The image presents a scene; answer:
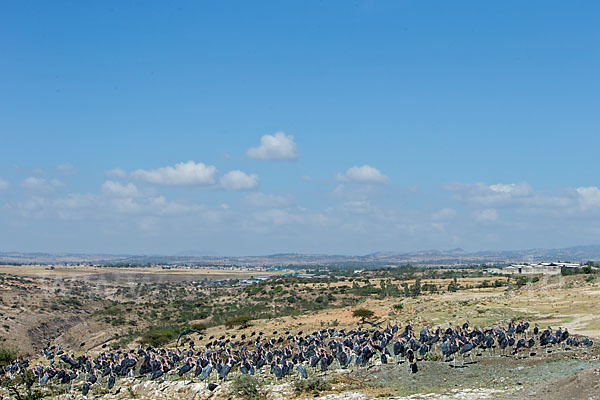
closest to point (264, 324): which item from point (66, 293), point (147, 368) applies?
point (147, 368)

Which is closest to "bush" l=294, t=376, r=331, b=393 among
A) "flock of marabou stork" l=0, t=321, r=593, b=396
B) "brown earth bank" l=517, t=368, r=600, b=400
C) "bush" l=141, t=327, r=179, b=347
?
Answer: "flock of marabou stork" l=0, t=321, r=593, b=396

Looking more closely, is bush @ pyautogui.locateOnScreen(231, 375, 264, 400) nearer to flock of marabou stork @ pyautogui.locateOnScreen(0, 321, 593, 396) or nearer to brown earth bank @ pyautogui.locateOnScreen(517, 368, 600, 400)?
flock of marabou stork @ pyautogui.locateOnScreen(0, 321, 593, 396)

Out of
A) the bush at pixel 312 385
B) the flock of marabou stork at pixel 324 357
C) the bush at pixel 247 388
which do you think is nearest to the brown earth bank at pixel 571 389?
the flock of marabou stork at pixel 324 357

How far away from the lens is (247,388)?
865 inches

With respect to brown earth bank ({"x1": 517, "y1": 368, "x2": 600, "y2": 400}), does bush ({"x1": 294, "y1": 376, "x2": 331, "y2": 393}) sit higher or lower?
lower

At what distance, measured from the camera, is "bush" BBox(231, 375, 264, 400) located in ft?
71.0

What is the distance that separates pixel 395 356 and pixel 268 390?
6364mm

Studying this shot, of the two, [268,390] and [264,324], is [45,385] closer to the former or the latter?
[268,390]

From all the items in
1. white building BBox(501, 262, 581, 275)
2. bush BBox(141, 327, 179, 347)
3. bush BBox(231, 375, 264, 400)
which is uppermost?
white building BBox(501, 262, 581, 275)

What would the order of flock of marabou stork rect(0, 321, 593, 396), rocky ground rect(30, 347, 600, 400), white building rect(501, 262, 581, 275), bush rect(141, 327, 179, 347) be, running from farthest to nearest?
white building rect(501, 262, 581, 275)
bush rect(141, 327, 179, 347)
flock of marabou stork rect(0, 321, 593, 396)
rocky ground rect(30, 347, 600, 400)

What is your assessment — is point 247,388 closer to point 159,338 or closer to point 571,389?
point 571,389

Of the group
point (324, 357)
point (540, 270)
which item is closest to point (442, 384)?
point (324, 357)

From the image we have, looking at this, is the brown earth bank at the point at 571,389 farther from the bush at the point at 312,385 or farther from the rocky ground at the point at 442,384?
the bush at the point at 312,385

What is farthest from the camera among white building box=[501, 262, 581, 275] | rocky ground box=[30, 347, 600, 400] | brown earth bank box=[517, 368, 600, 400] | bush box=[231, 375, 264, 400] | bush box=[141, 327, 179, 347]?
white building box=[501, 262, 581, 275]
